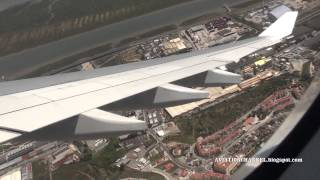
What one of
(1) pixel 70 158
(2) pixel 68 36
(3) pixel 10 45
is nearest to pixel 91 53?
(2) pixel 68 36

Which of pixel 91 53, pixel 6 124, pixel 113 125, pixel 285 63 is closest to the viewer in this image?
pixel 6 124

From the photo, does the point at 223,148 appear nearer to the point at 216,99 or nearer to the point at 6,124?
the point at 216,99

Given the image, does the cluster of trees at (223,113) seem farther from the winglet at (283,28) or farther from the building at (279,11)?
the winglet at (283,28)

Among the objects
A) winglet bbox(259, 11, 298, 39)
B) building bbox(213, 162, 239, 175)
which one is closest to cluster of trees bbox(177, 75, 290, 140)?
building bbox(213, 162, 239, 175)

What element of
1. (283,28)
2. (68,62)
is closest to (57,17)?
(68,62)

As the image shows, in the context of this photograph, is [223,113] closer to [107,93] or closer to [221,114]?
[221,114]

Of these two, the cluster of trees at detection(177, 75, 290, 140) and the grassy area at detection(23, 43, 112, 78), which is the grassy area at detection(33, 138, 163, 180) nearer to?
the cluster of trees at detection(177, 75, 290, 140)
